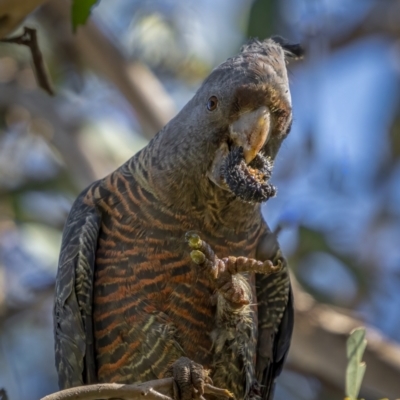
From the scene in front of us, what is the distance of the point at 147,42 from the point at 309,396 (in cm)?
322

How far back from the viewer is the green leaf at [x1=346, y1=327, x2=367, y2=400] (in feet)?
9.96

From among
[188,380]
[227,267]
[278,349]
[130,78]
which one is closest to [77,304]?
[188,380]

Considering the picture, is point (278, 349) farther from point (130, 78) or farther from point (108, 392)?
point (130, 78)

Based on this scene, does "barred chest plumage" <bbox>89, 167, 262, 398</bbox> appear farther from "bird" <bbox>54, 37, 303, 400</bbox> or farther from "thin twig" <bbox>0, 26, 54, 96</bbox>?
"thin twig" <bbox>0, 26, 54, 96</bbox>

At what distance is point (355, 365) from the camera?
3115 mm

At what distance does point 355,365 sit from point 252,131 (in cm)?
99

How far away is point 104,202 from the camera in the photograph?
3.72 metres

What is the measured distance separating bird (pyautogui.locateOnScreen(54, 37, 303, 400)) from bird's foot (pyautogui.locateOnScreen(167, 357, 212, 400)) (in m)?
0.14

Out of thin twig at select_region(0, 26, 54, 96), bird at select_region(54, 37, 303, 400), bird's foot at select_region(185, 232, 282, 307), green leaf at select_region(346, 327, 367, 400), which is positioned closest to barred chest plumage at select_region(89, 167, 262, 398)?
bird at select_region(54, 37, 303, 400)

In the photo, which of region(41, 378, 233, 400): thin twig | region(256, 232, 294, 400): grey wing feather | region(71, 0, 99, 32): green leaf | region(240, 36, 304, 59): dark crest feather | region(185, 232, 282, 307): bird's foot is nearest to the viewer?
region(41, 378, 233, 400): thin twig

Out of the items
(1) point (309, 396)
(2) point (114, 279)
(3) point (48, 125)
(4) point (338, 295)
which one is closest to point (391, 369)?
(1) point (309, 396)

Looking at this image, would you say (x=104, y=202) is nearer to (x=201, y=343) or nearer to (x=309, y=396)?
(x=201, y=343)

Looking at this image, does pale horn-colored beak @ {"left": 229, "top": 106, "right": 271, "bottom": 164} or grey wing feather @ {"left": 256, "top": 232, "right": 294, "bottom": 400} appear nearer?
pale horn-colored beak @ {"left": 229, "top": 106, "right": 271, "bottom": 164}

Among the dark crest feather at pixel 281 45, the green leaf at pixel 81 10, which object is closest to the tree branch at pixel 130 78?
the dark crest feather at pixel 281 45
